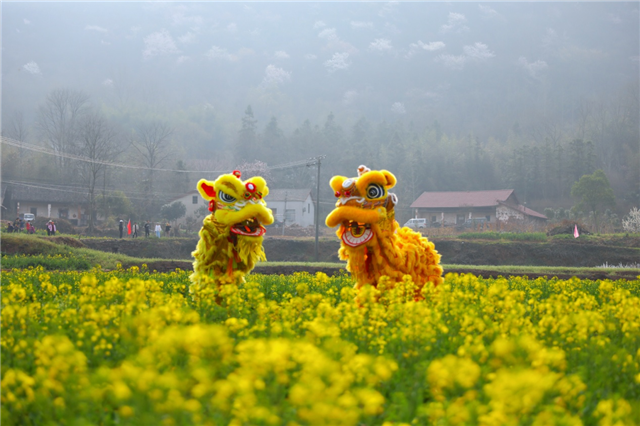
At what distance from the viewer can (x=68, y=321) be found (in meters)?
4.10

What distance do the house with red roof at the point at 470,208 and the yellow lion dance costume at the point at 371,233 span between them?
1697 inches

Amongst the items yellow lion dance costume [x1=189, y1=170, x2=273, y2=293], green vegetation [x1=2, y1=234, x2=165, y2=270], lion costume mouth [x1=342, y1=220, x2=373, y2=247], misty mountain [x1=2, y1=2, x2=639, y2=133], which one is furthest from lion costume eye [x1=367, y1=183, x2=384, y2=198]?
misty mountain [x1=2, y1=2, x2=639, y2=133]

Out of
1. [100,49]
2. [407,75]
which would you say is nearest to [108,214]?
[100,49]

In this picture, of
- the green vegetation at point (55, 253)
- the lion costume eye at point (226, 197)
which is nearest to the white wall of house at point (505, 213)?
the green vegetation at point (55, 253)

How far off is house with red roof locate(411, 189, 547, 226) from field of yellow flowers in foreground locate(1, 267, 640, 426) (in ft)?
150

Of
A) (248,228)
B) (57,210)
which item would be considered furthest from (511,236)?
(57,210)

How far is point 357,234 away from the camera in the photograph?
6.54 meters

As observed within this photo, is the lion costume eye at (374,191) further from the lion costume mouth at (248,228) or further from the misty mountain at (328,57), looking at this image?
the misty mountain at (328,57)

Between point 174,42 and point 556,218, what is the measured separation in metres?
122

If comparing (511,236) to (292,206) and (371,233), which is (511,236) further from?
(292,206)

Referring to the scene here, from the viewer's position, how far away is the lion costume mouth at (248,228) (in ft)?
21.3

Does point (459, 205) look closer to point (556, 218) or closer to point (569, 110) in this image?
point (556, 218)

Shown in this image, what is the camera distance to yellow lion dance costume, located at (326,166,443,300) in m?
6.50

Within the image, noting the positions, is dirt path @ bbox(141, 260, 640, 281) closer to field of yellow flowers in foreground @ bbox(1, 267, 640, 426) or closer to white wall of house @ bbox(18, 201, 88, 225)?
field of yellow flowers in foreground @ bbox(1, 267, 640, 426)
